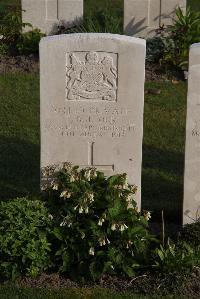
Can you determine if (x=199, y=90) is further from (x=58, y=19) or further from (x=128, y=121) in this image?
(x=58, y=19)

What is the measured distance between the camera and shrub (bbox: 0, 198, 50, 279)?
21.7ft

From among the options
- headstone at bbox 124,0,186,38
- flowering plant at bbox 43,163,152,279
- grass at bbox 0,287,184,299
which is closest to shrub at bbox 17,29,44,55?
headstone at bbox 124,0,186,38

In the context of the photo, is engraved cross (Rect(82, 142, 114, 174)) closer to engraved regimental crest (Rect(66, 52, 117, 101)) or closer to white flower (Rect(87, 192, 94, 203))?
engraved regimental crest (Rect(66, 52, 117, 101))

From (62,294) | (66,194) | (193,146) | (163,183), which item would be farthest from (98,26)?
(62,294)

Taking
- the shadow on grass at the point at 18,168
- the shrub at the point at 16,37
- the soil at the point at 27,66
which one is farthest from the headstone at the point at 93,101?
the shrub at the point at 16,37

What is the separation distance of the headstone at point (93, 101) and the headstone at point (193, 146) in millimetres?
464

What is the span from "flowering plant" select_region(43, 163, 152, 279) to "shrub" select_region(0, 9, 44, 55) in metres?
7.22

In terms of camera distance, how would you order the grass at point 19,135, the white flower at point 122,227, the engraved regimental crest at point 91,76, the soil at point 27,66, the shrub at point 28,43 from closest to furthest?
the white flower at point 122,227 < the engraved regimental crest at point 91,76 < the grass at point 19,135 < the soil at point 27,66 < the shrub at point 28,43

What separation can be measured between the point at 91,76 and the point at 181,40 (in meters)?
6.39

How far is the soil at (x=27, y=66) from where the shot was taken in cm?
1317

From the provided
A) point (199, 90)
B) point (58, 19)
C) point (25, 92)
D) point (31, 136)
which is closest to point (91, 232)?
point (199, 90)

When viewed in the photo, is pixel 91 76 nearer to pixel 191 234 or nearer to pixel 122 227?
pixel 122 227

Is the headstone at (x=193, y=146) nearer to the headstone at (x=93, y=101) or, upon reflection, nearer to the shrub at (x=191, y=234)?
the shrub at (x=191, y=234)

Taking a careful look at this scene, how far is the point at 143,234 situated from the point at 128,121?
1116 millimetres
